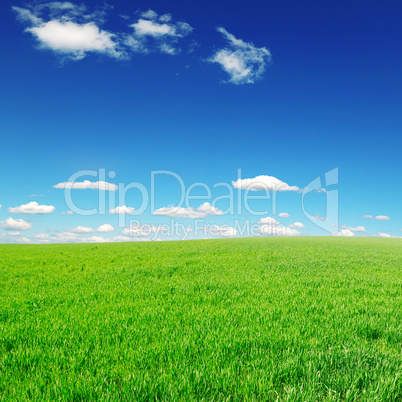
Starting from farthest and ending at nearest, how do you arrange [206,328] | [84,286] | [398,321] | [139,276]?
[139,276] → [84,286] → [398,321] → [206,328]

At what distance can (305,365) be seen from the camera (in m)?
4.53

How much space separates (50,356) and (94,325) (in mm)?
1531

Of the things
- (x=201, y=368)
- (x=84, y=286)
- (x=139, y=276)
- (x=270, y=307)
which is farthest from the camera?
(x=139, y=276)

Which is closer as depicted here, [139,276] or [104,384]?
[104,384]

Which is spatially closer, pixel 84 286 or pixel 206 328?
pixel 206 328

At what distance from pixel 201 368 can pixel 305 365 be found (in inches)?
67.6

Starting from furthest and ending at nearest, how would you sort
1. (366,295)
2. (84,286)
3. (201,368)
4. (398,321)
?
1. (84,286)
2. (366,295)
3. (398,321)
4. (201,368)

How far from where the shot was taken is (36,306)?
852 centimetres

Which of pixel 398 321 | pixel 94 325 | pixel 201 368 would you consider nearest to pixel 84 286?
pixel 94 325

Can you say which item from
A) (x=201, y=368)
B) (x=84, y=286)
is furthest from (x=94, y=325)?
(x=84, y=286)

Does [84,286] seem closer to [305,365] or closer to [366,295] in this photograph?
[305,365]

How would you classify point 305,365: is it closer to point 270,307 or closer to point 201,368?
point 201,368

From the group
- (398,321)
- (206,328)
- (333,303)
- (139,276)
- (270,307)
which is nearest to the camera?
(206,328)

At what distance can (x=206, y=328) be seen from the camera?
617cm
